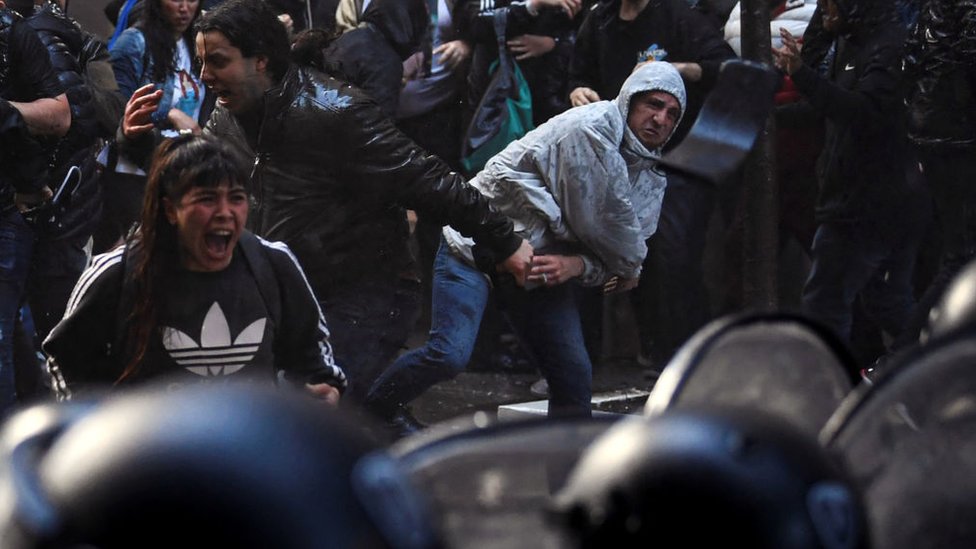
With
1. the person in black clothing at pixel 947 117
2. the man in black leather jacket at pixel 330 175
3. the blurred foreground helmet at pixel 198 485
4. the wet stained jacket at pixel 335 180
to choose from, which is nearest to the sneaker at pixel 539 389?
the person in black clothing at pixel 947 117

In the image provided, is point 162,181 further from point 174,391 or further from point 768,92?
point 174,391

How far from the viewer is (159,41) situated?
25.5 ft

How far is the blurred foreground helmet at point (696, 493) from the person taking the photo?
5.24ft

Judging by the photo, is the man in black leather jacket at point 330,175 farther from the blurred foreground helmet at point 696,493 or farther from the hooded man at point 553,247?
the blurred foreground helmet at point 696,493

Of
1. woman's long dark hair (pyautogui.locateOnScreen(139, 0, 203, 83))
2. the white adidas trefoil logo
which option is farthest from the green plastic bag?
the white adidas trefoil logo

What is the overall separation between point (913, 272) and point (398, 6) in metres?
2.74

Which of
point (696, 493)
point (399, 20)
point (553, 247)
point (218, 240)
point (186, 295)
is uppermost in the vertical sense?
point (696, 493)

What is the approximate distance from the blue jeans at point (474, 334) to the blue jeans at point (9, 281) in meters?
1.29

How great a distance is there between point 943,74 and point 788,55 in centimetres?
63

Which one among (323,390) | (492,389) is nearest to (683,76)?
(492,389)

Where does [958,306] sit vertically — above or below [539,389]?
above

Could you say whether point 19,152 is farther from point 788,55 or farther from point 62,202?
point 788,55

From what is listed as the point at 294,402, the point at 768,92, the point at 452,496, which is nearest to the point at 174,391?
the point at 294,402

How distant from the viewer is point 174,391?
1.60 metres
